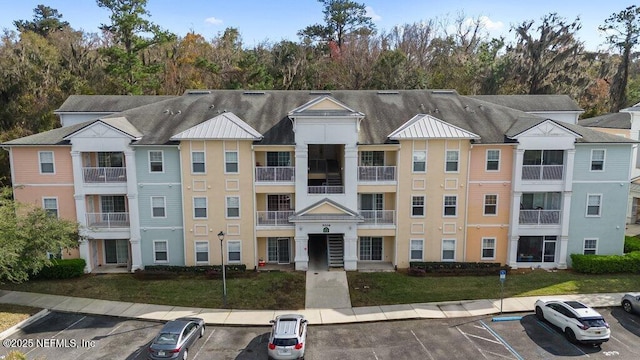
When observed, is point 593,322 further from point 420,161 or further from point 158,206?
point 158,206

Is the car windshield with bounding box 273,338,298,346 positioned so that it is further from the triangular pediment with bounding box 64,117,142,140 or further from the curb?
the triangular pediment with bounding box 64,117,142,140

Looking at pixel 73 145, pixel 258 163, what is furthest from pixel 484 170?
pixel 73 145

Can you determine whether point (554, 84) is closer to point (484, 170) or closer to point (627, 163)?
point (627, 163)

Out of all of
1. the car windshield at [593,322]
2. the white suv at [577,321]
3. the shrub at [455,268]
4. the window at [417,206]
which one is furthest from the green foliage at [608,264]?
the window at [417,206]

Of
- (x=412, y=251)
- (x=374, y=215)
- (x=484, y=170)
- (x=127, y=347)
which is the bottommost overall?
(x=127, y=347)

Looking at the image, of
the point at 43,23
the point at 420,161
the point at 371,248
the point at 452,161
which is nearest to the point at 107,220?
the point at 371,248

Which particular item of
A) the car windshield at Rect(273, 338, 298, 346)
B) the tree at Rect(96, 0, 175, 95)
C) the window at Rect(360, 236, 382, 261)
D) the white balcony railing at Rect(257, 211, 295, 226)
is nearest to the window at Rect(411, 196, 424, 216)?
the window at Rect(360, 236, 382, 261)
